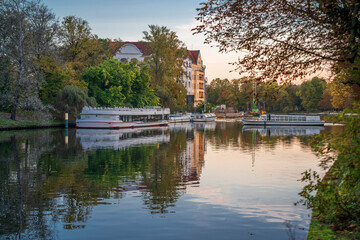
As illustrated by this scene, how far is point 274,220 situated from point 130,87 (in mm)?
58389

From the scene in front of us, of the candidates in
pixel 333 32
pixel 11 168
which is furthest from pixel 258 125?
pixel 333 32

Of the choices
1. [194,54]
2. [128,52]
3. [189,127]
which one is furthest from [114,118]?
[194,54]

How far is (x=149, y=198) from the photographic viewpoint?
13352mm

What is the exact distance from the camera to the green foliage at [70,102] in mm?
56938

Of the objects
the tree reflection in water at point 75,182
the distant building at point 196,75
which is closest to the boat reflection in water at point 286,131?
the tree reflection in water at point 75,182

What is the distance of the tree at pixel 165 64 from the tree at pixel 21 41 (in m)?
31.1

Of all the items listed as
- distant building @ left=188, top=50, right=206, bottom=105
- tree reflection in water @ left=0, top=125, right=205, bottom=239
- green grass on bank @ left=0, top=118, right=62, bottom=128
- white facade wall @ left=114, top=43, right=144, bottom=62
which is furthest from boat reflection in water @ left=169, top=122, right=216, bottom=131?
distant building @ left=188, top=50, right=206, bottom=105

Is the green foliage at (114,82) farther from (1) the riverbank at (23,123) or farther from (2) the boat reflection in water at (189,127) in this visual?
(1) the riverbank at (23,123)

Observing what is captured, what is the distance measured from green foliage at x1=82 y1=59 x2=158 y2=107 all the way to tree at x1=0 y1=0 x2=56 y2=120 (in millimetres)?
12664

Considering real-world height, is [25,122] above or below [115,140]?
above

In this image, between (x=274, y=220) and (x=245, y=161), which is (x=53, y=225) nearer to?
(x=274, y=220)

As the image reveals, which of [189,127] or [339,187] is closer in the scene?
[339,187]

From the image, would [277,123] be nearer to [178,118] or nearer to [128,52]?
[178,118]

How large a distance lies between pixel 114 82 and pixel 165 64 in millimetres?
18121
